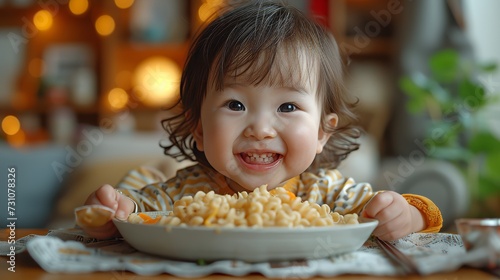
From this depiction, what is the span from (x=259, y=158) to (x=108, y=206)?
0.76 feet

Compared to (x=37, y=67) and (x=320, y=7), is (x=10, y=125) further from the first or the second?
(x=320, y=7)

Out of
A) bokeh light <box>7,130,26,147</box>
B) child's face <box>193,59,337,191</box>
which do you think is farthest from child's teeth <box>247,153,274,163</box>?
bokeh light <box>7,130,26,147</box>

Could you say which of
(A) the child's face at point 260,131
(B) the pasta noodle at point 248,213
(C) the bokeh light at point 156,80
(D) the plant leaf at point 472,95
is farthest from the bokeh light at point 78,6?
(B) the pasta noodle at point 248,213

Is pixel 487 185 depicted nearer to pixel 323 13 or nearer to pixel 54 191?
pixel 323 13

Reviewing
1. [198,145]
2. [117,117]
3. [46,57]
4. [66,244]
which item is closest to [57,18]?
[46,57]

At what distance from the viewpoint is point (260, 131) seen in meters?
0.88

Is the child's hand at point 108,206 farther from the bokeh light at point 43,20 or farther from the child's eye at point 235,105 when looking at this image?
the bokeh light at point 43,20

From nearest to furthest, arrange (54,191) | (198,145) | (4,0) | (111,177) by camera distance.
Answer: (198,145) → (111,177) → (54,191) → (4,0)

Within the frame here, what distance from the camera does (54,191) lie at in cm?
283

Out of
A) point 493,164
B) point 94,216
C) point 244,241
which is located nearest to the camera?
point 244,241

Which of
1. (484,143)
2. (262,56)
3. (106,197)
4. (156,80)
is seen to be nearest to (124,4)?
(156,80)

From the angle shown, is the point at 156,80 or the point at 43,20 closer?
the point at 156,80

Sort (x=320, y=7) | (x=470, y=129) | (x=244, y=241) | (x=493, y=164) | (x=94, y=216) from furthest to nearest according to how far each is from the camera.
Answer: (x=320, y=7) < (x=470, y=129) < (x=493, y=164) < (x=94, y=216) < (x=244, y=241)

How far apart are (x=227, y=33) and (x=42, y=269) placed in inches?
19.4
